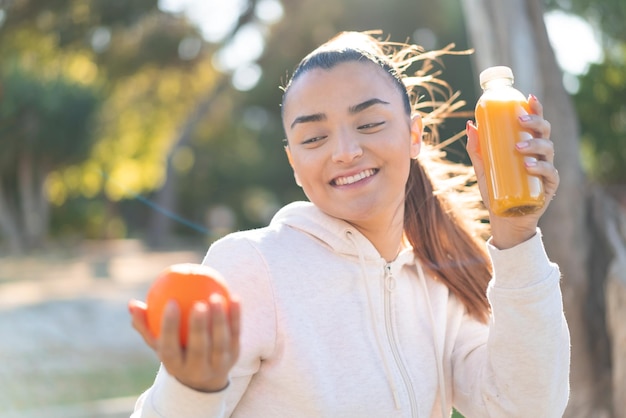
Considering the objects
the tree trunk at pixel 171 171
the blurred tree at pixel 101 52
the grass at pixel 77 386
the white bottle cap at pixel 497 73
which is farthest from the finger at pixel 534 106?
the tree trunk at pixel 171 171

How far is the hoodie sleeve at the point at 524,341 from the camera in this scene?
1735mm

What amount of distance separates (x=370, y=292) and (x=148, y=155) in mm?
31292

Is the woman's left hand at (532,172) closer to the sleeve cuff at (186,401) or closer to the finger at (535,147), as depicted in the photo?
the finger at (535,147)

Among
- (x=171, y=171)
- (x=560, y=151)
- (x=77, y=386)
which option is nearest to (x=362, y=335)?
(x=560, y=151)

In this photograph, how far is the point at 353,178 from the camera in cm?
186

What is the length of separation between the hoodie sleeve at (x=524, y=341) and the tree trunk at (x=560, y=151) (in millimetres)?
2628

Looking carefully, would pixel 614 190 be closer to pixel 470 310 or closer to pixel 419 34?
pixel 419 34

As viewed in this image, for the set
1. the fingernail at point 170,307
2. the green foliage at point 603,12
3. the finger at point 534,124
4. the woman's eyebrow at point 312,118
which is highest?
the green foliage at point 603,12

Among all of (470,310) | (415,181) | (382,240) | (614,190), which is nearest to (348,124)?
(382,240)

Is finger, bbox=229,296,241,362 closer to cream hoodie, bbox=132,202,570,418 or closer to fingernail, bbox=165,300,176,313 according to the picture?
fingernail, bbox=165,300,176,313

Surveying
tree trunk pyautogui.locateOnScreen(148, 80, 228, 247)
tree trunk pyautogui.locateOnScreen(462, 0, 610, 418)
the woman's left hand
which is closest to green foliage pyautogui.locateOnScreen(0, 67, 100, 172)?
tree trunk pyautogui.locateOnScreen(148, 80, 228, 247)

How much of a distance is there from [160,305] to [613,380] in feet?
11.3

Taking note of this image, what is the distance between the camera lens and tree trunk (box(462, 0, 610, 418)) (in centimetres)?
434

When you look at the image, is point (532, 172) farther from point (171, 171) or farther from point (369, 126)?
point (171, 171)
